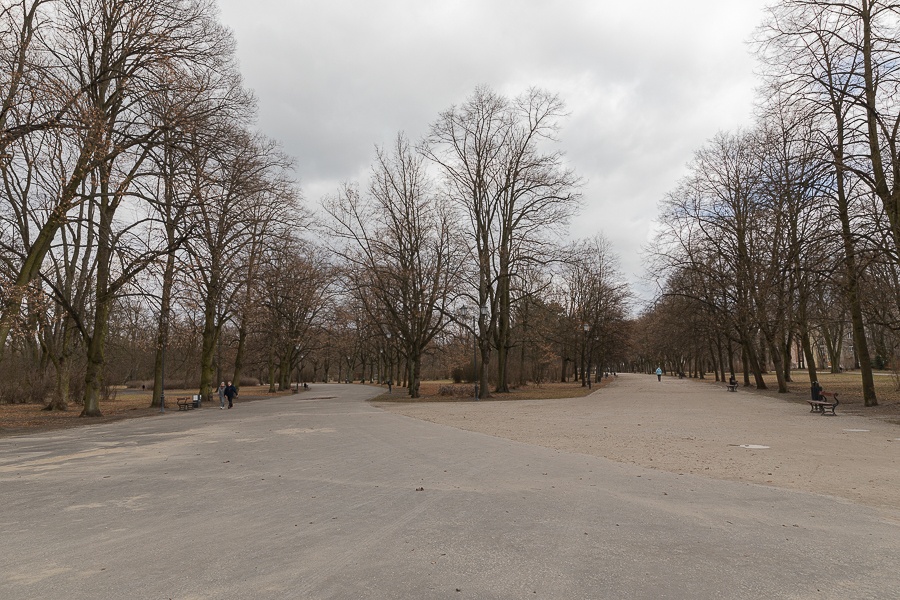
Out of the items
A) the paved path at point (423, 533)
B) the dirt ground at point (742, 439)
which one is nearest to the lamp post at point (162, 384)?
the dirt ground at point (742, 439)

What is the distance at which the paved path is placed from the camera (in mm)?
4367

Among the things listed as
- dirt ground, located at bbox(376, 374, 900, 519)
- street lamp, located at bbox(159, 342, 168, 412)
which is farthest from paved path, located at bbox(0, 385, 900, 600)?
street lamp, located at bbox(159, 342, 168, 412)

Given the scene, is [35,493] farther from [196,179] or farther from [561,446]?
[196,179]

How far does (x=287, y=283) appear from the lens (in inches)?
1465

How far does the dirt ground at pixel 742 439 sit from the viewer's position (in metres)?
8.66

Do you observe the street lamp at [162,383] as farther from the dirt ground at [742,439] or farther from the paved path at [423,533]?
the paved path at [423,533]

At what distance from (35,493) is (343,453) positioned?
5.28 m

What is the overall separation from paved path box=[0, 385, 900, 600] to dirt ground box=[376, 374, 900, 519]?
1196 mm

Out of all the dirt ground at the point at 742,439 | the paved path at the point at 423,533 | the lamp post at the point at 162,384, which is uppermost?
the lamp post at the point at 162,384

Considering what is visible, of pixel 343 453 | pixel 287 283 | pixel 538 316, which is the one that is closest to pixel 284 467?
pixel 343 453

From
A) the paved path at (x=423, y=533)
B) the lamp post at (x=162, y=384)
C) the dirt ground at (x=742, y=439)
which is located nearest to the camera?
the paved path at (x=423, y=533)

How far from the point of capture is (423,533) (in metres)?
5.80

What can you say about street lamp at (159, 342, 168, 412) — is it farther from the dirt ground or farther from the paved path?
the paved path

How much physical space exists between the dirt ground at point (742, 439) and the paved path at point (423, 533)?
120 cm
